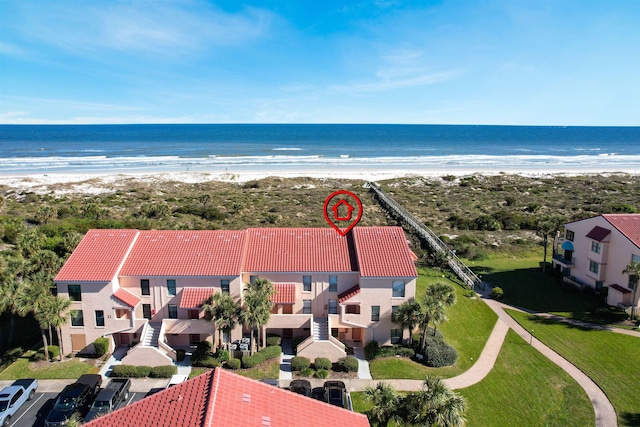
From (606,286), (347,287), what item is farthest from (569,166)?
(347,287)

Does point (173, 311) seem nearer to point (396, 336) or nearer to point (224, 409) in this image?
point (396, 336)

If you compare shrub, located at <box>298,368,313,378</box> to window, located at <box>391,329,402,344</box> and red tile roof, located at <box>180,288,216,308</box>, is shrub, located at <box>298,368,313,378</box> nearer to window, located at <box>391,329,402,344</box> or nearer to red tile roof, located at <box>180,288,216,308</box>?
window, located at <box>391,329,402,344</box>

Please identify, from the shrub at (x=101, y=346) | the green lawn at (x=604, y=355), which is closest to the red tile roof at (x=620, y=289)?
the green lawn at (x=604, y=355)

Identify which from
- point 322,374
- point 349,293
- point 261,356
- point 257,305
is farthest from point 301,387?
point 349,293

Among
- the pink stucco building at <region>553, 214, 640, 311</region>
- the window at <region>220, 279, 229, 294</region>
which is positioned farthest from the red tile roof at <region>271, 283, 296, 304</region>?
the pink stucco building at <region>553, 214, 640, 311</region>

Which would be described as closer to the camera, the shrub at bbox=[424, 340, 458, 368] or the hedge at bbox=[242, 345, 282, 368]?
the hedge at bbox=[242, 345, 282, 368]
